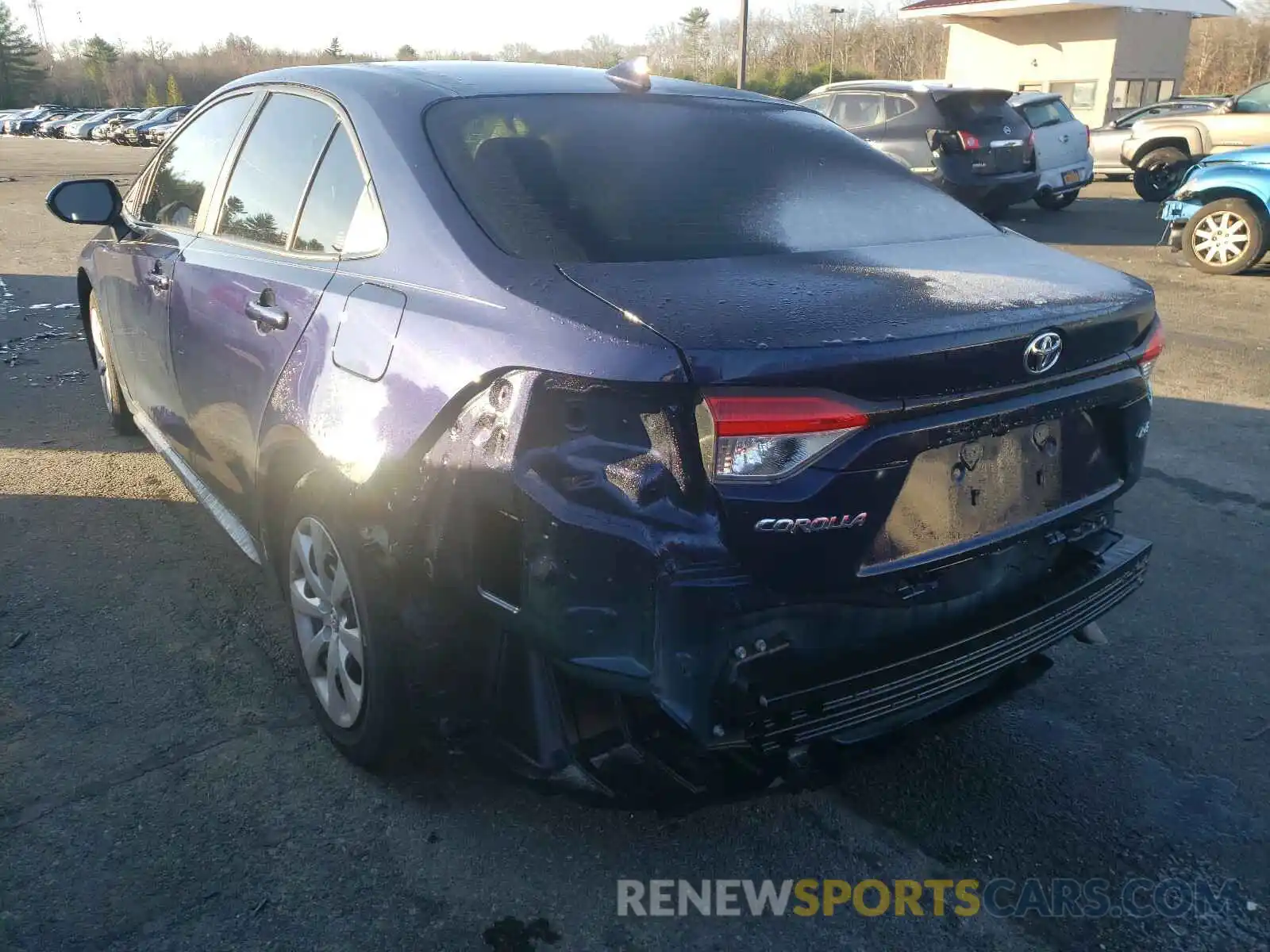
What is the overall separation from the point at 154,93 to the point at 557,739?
9841cm

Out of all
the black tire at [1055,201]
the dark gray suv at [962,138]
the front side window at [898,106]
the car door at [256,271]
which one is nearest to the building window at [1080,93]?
the black tire at [1055,201]

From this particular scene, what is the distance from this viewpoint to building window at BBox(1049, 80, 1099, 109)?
31.6 metres

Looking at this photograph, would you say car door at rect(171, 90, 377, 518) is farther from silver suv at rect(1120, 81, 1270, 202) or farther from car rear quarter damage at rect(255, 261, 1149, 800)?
silver suv at rect(1120, 81, 1270, 202)

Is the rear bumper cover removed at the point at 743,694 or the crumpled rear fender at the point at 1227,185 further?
the crumpled rear fender at the point at 1227,185

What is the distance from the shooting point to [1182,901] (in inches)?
92.3

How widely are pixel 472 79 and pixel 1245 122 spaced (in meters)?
14.9

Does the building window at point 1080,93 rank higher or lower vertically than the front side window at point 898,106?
lower

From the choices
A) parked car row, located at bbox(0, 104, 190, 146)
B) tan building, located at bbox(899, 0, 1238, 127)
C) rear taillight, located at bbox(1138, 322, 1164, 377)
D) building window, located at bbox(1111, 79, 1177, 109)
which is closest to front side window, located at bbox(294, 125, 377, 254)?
rear taillight, located at bbox(1138, 322, 1164, 377)

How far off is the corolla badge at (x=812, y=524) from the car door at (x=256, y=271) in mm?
1385

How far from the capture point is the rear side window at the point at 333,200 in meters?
2.72

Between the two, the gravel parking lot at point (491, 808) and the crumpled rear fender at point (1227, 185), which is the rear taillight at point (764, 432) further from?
the crumpled rear fender at point (1227, 185)

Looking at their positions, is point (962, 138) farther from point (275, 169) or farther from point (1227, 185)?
point (275, 169)

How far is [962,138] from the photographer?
40.2 feet

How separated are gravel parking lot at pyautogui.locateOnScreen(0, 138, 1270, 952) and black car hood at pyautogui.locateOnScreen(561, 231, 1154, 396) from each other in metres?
0.93
